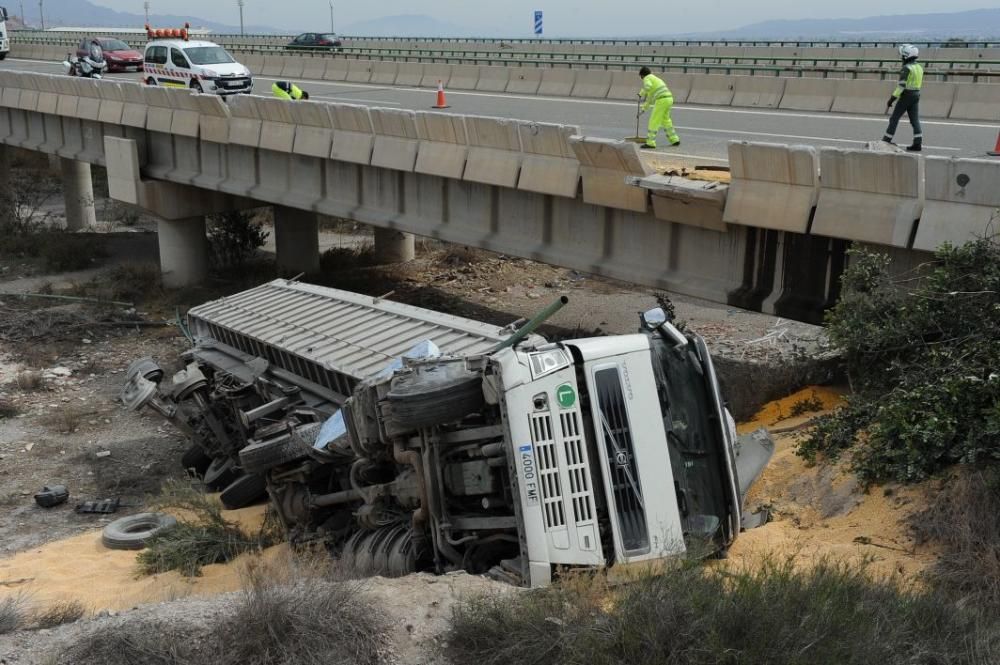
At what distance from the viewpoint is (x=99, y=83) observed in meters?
24.2

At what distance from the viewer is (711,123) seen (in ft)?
65.9

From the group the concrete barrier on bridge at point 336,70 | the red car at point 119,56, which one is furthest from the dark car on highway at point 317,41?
the concrete barrier on bridge at point 336,70

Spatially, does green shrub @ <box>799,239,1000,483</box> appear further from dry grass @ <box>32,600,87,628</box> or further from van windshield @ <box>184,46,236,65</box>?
van windshield @ <box>184,46,236,65</box>

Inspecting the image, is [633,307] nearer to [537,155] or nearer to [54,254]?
[537,155]

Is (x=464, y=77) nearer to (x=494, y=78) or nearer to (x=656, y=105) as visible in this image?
(x=494, y=78)

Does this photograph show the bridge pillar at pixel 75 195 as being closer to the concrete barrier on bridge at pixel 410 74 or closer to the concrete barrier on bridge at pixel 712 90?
the concrete barrier on bridge at pixel 410 74

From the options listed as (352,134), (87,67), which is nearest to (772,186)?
(352,134)

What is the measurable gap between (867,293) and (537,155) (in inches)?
222

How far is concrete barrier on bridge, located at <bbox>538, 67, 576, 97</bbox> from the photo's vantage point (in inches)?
1071

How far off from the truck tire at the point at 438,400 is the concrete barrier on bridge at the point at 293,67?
30884mm

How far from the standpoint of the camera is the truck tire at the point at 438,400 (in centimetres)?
750

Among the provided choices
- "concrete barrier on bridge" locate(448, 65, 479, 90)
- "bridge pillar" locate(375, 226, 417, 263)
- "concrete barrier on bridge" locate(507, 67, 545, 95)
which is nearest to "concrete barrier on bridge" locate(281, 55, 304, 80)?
"concrete barrier on bridge" locate(448, 65, 479, 90)

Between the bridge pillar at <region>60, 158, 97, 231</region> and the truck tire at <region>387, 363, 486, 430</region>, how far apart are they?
28.8m

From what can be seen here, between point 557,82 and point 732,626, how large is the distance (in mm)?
23381
